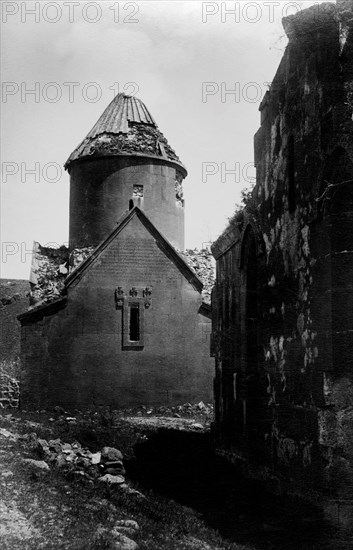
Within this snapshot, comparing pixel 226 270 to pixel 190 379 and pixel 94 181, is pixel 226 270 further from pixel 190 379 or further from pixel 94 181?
pixel 94 181

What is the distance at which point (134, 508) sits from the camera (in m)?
7.45

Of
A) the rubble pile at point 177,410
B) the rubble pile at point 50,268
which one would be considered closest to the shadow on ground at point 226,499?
the rubble pile at point 177,410

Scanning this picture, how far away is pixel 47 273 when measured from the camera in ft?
72.1

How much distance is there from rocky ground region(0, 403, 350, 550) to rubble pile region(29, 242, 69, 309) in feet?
28.7

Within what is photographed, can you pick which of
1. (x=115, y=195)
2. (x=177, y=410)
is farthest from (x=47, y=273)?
(x=177, y=410)

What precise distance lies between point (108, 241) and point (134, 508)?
12.3 m

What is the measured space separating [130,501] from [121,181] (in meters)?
15.6

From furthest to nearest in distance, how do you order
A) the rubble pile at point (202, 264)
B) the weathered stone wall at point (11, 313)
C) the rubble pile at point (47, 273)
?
1. the weathered stone wall at point (11, 313)
2. the rubble pile at point (202, 264)
3. the rubble pile at point (47, 273)

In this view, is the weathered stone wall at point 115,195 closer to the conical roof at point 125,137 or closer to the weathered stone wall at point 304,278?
the conical roof at point 125,137

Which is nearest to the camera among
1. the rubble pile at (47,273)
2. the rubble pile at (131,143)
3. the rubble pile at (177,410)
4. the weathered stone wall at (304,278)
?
the weathered stone wall at (304,278)

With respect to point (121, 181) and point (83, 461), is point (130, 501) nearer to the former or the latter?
point (83, 461)

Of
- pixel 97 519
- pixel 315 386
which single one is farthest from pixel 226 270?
pixel 97 519

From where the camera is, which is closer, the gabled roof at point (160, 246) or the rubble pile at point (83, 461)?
the rubble pile at point (83, 461)

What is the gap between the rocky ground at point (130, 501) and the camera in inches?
248
